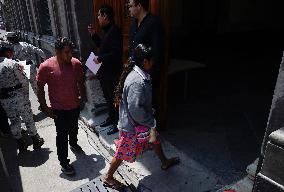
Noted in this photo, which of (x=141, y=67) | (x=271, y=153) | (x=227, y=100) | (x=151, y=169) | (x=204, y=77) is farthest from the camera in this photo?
(x=204, y=77)

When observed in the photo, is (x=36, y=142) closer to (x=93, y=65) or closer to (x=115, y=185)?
(x=93, y=65)

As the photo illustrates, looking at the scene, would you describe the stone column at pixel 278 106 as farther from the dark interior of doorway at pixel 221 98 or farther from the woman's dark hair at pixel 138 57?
the dark interior of doorway at pixel 221 98

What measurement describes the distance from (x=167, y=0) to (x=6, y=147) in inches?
155

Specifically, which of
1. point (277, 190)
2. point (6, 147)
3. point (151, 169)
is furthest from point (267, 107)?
point (6, 147)

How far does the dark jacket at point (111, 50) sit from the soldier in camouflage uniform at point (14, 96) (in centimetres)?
140

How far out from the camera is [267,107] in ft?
17.6

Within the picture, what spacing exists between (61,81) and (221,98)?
12.3 feet

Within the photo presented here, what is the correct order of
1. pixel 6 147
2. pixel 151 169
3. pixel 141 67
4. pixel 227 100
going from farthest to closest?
1. pixel 227 100
2. pixel 6 147
3. pixel 151 169
4. pixel 141 67

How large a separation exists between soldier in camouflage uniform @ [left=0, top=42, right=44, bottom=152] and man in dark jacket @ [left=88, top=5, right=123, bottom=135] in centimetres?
133

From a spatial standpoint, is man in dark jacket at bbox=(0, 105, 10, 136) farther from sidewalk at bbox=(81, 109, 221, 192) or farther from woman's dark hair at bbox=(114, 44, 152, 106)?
woman's dark hair at bbox=(114, 44, 152, 106)

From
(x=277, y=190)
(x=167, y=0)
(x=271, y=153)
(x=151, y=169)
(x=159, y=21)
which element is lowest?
(x=151, y=169)

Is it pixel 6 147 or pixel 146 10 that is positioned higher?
pixel 146 10

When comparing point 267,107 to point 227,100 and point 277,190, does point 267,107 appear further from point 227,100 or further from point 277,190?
point 277,190

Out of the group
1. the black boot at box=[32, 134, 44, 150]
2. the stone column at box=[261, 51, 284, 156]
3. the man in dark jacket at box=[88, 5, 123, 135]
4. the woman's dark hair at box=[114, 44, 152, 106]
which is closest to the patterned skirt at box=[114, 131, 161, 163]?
the woman's dark hair at box=[114, 44, 152, 106]
